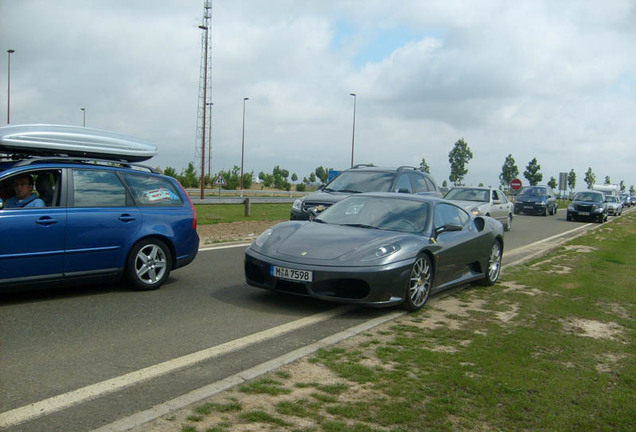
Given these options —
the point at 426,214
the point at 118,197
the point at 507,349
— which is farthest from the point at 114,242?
the point at 507,349

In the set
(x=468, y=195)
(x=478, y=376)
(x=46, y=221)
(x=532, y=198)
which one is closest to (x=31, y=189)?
(x=46, y=221)

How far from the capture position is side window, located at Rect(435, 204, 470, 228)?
7482 mm

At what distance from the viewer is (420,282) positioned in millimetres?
6648

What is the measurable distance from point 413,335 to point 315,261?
1.35m

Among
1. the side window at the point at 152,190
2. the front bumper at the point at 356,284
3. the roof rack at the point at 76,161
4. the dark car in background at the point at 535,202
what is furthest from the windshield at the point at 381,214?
the dark car in background at the point at 535,202

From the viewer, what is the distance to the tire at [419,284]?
21.1ft

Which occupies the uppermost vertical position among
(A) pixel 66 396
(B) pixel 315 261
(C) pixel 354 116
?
(C) pixel 354 116

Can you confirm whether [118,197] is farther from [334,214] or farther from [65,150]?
[334,214]

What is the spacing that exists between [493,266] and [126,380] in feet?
20.2

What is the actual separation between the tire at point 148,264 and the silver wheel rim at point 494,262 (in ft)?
15.4

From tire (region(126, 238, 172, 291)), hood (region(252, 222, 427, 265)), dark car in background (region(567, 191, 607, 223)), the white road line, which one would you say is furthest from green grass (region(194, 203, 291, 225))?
dark car in background (region(567, 191, 607, 223))

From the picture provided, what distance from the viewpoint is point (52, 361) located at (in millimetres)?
4430

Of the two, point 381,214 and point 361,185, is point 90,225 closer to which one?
point 381,214

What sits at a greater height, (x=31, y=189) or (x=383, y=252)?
(x=31, y=189)
